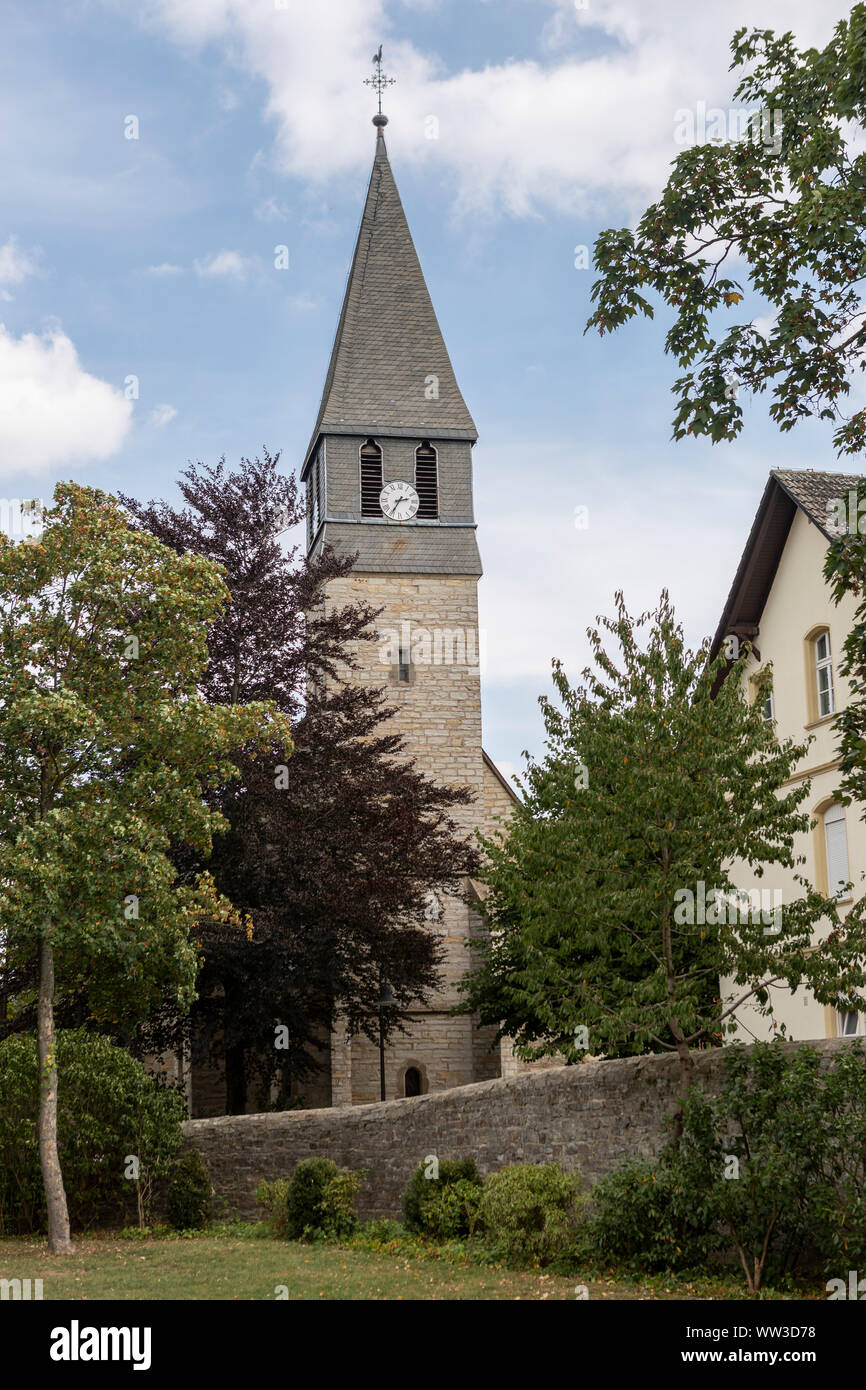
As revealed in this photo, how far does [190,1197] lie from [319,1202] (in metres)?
2.24

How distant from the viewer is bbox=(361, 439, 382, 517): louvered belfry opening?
3656cm

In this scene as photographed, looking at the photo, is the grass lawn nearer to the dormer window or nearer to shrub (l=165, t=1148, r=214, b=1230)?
shrub (l=165, t=1148, r=214, b=1230)

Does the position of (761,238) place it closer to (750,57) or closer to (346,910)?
(750,57)

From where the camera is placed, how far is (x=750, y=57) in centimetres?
1191

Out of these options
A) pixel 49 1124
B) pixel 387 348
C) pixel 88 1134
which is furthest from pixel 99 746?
pixel 387 348

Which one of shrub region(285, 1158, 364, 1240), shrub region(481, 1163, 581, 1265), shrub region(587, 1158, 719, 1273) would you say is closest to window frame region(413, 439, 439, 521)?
shrub region(285, 1158, 364, 1240)

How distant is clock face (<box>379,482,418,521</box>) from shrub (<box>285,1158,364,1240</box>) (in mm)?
21626

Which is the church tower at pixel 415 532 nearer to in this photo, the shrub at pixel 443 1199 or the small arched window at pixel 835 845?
the small arched window at pixel 835 845

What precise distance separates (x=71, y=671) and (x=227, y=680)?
320 inches

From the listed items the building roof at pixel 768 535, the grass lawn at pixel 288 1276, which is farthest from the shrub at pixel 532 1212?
the building roof at pixel 768 535

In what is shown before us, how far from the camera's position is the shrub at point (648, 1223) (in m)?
12.8

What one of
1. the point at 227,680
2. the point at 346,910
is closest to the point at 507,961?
the point at 346,910

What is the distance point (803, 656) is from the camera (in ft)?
74.8

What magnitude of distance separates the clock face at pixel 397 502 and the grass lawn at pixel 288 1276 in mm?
22457
